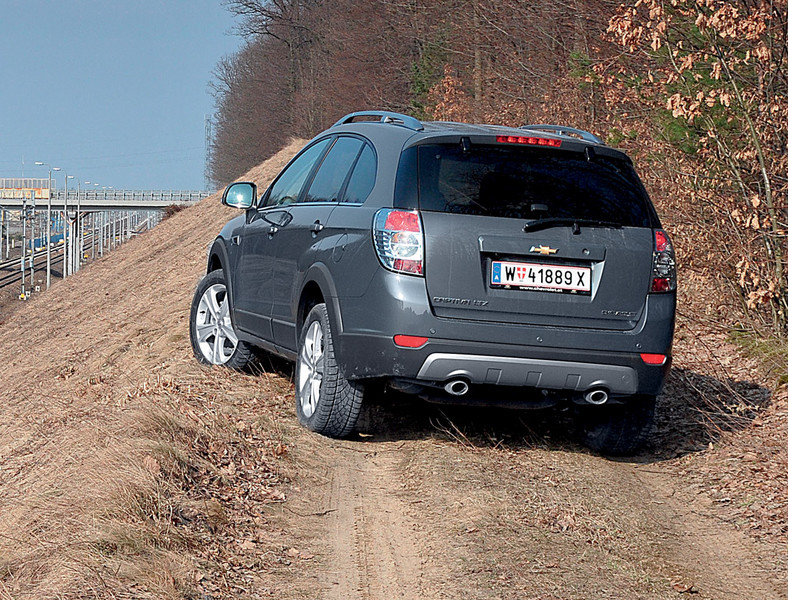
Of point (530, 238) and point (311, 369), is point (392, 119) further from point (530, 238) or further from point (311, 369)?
point (311, 369)

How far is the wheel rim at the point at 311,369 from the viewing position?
6359mm

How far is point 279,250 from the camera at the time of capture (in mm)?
7219

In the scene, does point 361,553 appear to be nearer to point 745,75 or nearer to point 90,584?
point 90,584

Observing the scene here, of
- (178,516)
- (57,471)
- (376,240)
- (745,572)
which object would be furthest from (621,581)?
(57,471)

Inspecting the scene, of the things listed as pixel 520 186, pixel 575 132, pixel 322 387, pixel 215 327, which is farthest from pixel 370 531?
pixel 215 327

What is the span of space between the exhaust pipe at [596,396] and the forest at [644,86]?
9.28ft

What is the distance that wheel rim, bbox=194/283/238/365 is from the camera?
28.5 feet

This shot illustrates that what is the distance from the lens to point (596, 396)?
18.9 ft

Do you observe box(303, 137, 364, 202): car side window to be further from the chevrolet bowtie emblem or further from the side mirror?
the chevrolet bowtie emblem

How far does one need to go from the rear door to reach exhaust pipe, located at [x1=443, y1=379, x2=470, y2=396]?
361 millimetres

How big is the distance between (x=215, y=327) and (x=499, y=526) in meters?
4.55

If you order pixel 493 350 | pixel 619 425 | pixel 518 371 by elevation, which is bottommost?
pixel 619 425

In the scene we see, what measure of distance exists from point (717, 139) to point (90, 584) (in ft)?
23.8

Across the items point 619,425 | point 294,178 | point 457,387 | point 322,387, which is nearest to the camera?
point 457,387
